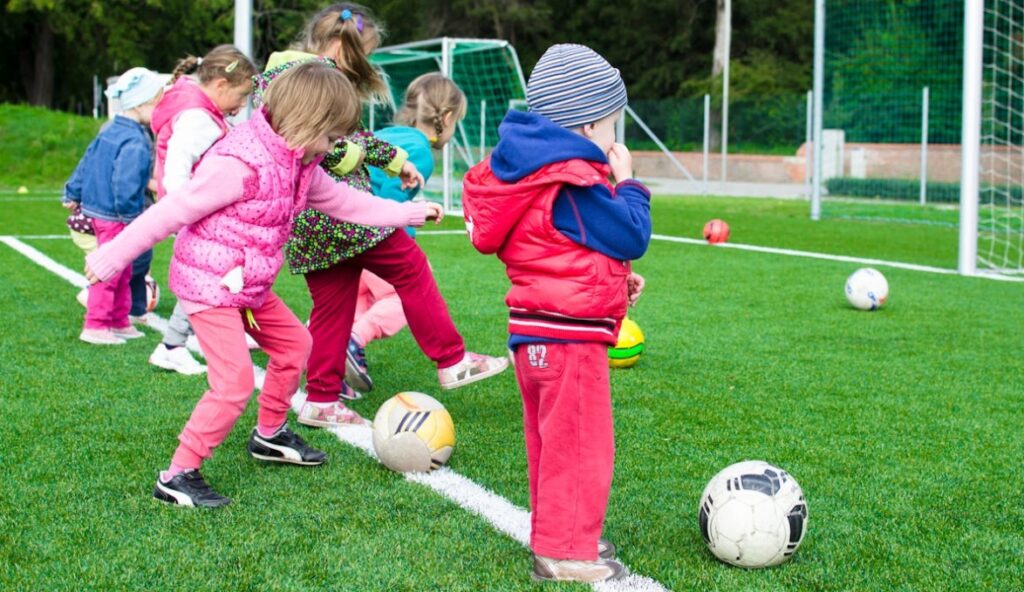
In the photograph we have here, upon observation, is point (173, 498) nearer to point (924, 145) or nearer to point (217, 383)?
point (217, 383)

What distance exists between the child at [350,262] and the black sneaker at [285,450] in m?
0.57

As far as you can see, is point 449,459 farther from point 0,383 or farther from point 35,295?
point 35,295

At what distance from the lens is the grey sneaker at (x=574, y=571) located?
3.29 meters

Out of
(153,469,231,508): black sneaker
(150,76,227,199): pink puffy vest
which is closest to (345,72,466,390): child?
(150,76,227,199): pink puffy vest

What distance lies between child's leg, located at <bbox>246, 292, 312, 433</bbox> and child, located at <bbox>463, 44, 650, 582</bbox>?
1.31 metres

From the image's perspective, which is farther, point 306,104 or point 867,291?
point 867,291

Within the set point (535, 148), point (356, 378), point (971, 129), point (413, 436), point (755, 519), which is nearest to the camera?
point (535, 148)

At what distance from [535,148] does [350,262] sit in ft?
7.51

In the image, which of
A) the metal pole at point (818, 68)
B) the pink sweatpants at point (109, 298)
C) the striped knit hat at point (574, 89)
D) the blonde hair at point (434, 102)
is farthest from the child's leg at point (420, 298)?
the metal pole at point (818, 68)

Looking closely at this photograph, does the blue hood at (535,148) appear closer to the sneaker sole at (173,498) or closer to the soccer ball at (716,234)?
the sneaker sole at (173,498)

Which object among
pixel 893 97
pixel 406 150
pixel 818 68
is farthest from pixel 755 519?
pixel 893 97

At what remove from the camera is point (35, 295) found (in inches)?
366

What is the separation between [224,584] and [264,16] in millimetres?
38501

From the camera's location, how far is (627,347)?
20.8 ft
